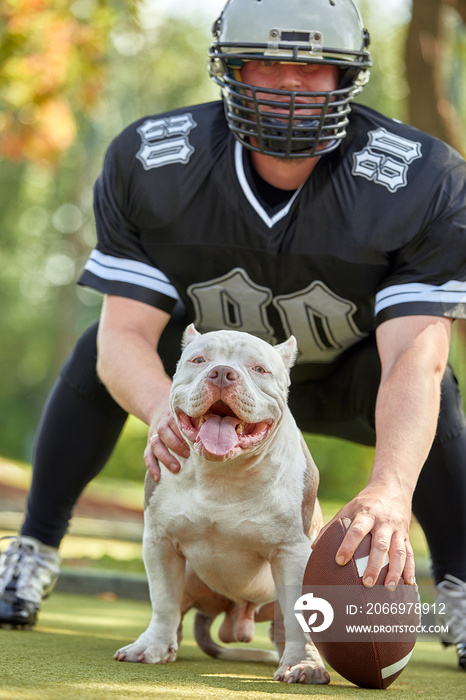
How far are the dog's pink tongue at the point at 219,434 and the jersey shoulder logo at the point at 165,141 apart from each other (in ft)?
4.45

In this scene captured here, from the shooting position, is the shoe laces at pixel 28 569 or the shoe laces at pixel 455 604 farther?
the shoe laces at pixel 28 569

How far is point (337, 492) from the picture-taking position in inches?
937

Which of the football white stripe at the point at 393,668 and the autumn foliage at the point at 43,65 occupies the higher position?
the autumn foliage at the point at 43,65

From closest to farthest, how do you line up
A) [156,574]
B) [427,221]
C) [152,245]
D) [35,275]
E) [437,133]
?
[156,574]
[427,221]
[152,245]
[437,133]
[35,275]

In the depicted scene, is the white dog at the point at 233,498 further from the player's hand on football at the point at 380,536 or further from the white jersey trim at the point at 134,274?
the white jersey trim at the point at 134,274

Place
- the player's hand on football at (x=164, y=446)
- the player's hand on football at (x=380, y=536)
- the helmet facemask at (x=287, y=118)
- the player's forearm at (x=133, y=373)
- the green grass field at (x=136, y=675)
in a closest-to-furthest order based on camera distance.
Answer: the green grass field at (x=136, y=675) → the player's hand on football at (x=380, y=536) → the player's hand on football at (x=164, y=446) → the player's forearm at (x=133, y=373) → the helmet facemask at (x=287, y=118)

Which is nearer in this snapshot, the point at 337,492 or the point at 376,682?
the point at 376,682

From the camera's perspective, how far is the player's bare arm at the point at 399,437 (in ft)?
8.64

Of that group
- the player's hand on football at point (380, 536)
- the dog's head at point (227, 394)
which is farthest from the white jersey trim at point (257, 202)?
the player's hand on football at point (380, 536)

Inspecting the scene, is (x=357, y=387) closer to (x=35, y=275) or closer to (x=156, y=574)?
(x=156, y=574)

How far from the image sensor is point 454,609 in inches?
142

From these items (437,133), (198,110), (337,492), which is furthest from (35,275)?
(198,110)

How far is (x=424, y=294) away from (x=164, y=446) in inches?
43.5

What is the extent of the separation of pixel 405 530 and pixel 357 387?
48.5 inches
